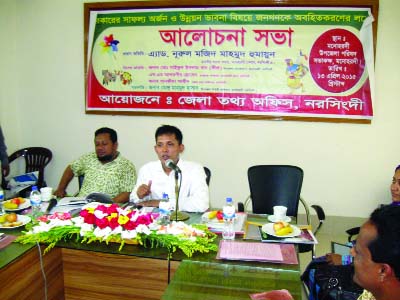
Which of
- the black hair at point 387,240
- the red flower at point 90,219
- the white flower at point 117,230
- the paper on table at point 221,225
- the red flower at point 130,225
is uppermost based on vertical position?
the black hair at point 387,240

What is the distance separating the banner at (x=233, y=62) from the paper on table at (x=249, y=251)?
212cm

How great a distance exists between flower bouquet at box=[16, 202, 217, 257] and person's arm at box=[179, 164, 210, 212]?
43cm

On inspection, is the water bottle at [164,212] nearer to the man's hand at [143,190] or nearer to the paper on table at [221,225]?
the paper on table at [221,225]

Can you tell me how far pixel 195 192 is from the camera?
2541mm

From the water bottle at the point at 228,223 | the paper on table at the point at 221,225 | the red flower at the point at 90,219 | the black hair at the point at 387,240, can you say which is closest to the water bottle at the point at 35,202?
the red flower at the point at 90,219

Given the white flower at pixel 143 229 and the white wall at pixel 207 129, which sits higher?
the white wall at pixel 207 129

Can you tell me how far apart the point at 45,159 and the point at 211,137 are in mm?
1949

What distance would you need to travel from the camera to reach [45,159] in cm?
434

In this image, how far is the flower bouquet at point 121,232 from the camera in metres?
1.84

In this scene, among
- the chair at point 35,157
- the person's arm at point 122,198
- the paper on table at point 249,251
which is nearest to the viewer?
the paper on table at point 249,251

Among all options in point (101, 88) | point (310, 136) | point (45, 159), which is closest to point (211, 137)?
point (310, 136)

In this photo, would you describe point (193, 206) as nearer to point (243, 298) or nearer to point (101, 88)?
point (243, 298)

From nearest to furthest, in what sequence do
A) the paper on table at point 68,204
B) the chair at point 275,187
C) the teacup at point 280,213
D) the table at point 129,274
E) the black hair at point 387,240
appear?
1. the black hair at point 387,240
2. the table at point 129,274
3. the teacup at point 280,213
4. the paper on table at point 68,204
5. the chair at point 275,187

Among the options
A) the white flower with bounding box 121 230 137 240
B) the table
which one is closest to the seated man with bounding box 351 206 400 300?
the table
